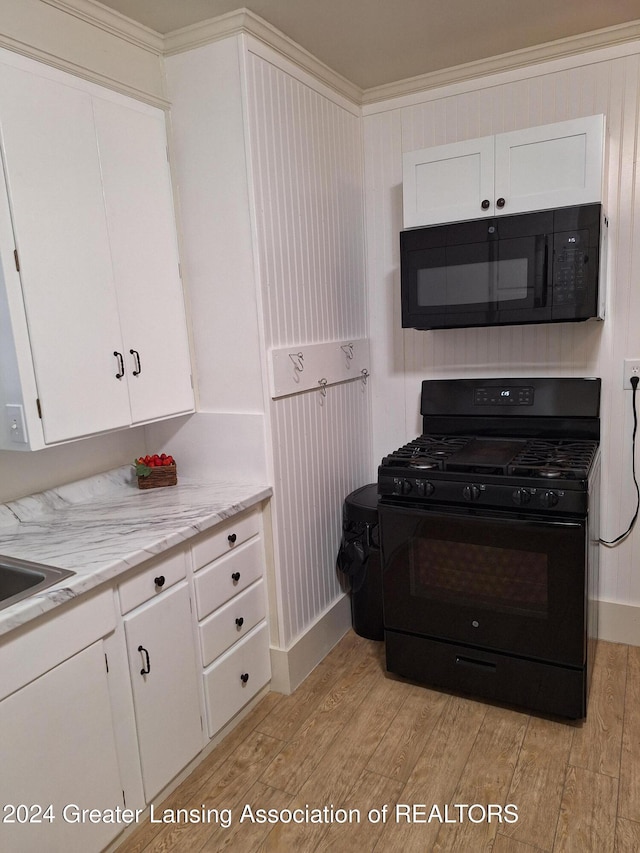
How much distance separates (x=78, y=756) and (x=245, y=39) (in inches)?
85.5

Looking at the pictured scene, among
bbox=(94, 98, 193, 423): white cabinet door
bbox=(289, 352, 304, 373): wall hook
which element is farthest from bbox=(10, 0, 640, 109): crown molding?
bbox=(289, 352, 304, 373): wall hook

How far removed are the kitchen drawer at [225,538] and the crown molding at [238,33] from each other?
5.33 feet

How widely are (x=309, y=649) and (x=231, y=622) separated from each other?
0.50 m

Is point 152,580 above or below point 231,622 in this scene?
above

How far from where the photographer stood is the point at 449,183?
7.43 ft

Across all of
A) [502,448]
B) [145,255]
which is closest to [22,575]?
[145,255]

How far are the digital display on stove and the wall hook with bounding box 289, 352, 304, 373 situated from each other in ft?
2.66

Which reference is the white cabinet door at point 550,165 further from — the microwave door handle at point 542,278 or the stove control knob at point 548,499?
the stove control knob at point 548,499

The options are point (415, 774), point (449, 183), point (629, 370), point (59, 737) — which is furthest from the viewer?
point (629, 370)

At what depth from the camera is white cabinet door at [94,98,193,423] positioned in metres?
A: 1.92

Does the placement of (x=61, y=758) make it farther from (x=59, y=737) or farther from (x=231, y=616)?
(x=231, y=616)

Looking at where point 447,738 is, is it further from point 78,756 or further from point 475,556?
point 78,756

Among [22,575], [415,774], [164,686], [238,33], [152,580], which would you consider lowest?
[415,774]

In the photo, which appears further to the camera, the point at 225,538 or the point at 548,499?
the point at 225,538
